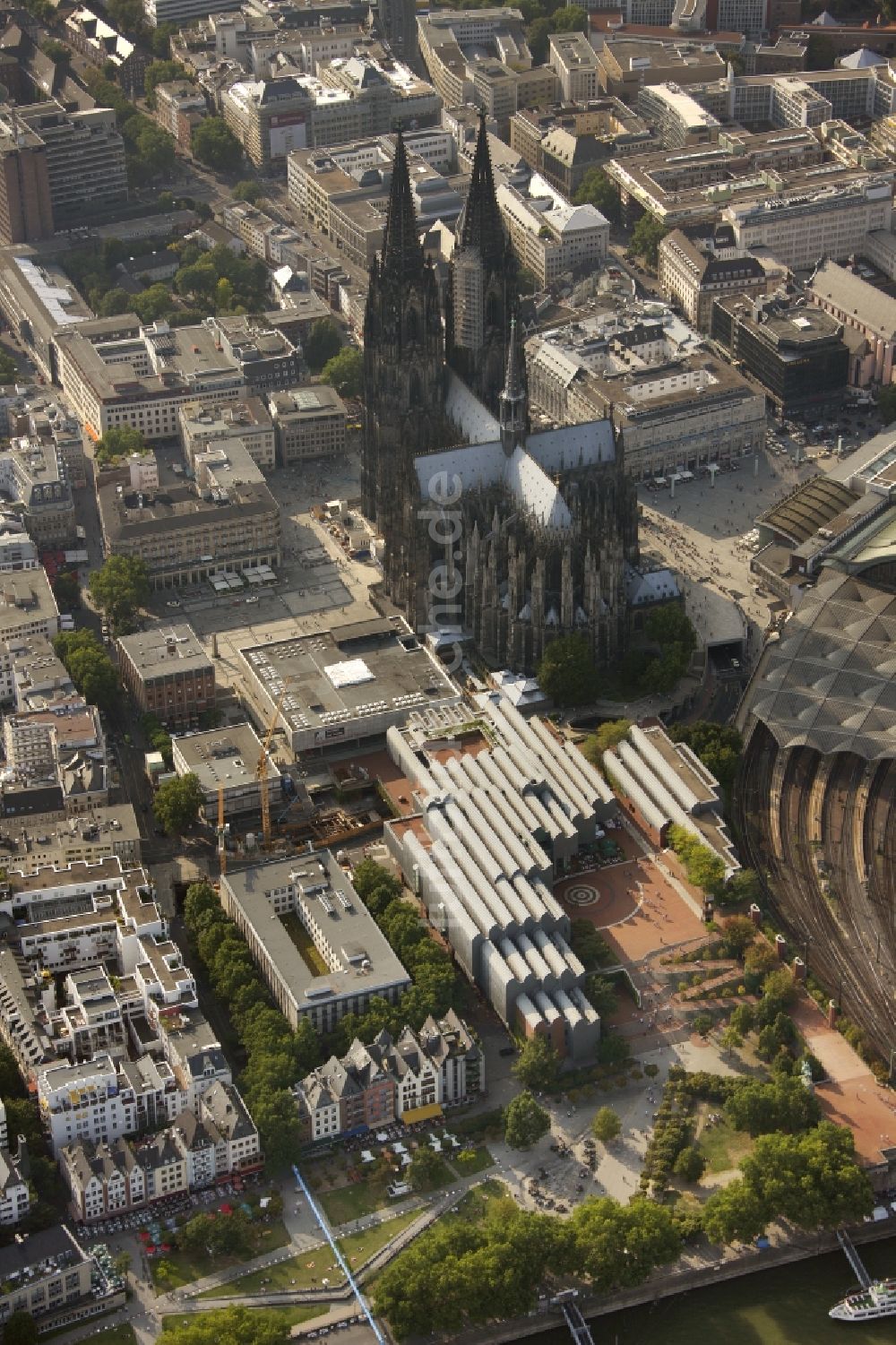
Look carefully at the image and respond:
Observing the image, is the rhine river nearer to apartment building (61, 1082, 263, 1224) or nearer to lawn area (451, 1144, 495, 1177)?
lawn area (451, 1144, 495, 1177)

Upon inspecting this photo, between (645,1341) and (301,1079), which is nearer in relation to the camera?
(645,1341)

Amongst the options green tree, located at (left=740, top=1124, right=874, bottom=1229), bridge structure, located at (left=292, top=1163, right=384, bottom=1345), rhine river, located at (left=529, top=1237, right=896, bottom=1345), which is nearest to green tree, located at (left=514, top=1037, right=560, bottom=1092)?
green tree, located at (left=740, top=1124, right=874, bottom=1229)

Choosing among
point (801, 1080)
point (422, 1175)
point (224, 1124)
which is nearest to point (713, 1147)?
point (801, 1080)

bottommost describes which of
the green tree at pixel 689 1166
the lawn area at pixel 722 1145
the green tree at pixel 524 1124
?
the lawn area at pixel 722 1145

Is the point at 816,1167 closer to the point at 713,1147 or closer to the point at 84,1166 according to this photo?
the point at 713,1147

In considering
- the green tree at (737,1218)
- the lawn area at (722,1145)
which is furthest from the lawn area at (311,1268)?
the lawn area at (722,1145)

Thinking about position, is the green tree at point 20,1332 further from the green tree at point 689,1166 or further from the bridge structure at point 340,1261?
the green tree at point 689,1166
